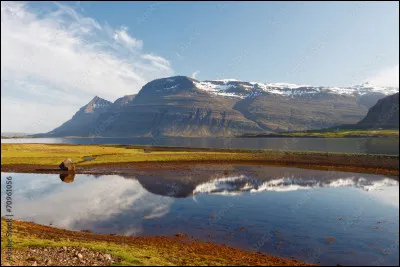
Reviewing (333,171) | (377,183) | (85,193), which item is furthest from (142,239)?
(333,171)

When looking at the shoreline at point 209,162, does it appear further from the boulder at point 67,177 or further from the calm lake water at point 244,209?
the calm lake water at point 244,209

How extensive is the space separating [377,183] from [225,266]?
4846 cm

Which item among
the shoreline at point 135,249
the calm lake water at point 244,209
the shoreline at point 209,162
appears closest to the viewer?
the shoreline at point 135,249

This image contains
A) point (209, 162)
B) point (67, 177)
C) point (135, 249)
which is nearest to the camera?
point (135, 249)

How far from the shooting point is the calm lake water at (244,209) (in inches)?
999

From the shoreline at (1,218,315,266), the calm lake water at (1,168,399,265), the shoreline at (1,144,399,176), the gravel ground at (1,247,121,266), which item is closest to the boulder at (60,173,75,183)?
the calm lake water at (1,168,399,265)

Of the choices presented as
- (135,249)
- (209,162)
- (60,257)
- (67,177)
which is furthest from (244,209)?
(209,162)

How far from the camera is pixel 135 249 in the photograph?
22219mm

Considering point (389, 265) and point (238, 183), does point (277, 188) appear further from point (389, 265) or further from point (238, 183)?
point (389, 265)

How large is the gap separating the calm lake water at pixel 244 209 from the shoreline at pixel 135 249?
199 cm

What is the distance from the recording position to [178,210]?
37938 mm

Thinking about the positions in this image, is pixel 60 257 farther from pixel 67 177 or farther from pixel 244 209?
pixel 67 177

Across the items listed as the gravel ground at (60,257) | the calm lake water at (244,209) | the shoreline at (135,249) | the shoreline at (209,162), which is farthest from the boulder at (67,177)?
the gravel ground at (60,257)

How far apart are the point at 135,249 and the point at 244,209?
19576 mm
